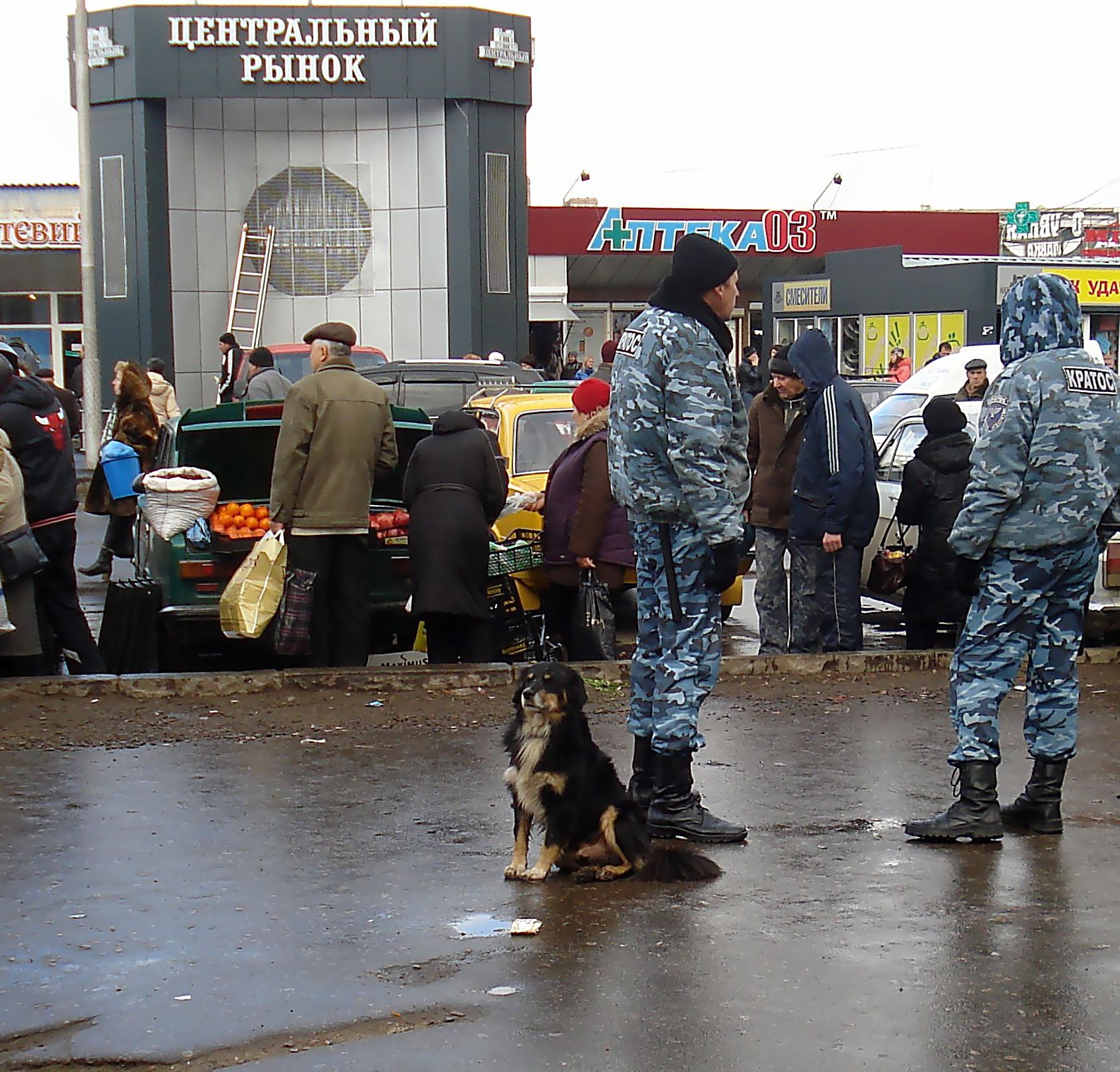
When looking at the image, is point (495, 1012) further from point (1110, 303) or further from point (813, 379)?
point (1110, 303)

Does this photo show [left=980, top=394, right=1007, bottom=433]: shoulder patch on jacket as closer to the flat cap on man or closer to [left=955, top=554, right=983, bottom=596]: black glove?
[left=955, top=554, right=983, bottom=596]: black glove

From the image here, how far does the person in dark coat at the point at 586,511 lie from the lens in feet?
29.8

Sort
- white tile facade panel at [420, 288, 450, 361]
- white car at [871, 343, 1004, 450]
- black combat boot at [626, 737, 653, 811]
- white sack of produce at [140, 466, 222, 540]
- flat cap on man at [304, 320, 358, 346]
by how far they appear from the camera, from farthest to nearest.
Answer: white tile facade panel at [420, 288, 450, 361], white car at [871, 343, 1004, 450], white sack of produce at [140, 466, 222, 540], flat cap on man at [304, 320, 358, 346], black combat boot at [626, 737, 653, 811]

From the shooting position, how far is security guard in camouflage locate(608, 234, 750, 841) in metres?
5.69

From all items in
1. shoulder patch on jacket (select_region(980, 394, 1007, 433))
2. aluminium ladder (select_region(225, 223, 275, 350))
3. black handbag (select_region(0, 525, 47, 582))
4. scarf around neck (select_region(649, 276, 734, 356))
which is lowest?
black handbag (select_region(0, 525, 47, 582))

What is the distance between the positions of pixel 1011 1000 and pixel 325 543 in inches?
216

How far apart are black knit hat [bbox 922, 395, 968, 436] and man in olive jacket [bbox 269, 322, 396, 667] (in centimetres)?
319

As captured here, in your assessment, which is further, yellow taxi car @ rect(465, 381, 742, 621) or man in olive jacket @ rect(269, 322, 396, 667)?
yellow taxi car @ rect(465, 381, 742, 621)

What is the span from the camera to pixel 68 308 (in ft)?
126

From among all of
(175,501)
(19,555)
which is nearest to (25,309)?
(175,501)

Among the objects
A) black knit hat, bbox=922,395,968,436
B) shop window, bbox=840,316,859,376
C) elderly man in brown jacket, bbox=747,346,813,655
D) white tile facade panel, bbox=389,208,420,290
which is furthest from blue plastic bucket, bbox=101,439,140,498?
shop window, bbox=840,316,859,376

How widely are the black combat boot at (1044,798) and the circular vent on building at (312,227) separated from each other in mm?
26692

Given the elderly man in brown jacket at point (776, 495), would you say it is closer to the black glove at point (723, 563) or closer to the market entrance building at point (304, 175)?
the black glove at point (723, 563)

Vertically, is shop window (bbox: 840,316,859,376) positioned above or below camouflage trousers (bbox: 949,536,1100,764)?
above
